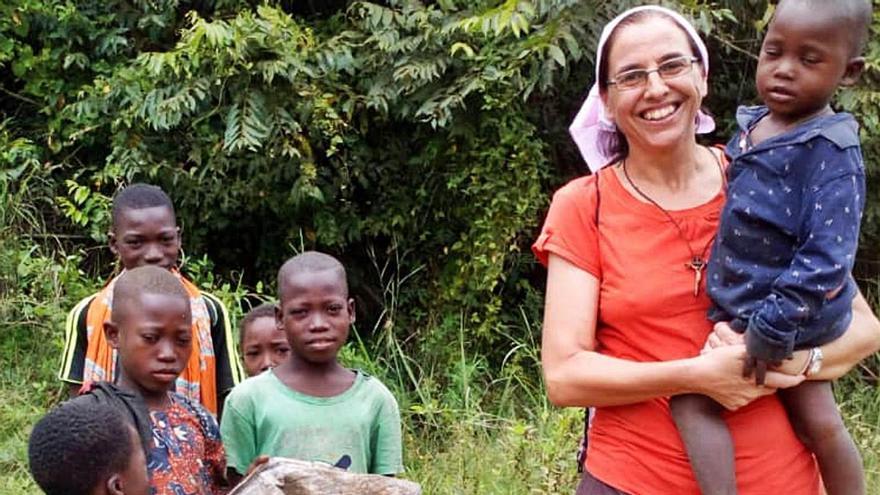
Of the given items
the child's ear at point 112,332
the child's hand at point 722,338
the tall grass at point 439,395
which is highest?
the child's hand at point 722,338

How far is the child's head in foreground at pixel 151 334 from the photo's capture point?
9.93 ft

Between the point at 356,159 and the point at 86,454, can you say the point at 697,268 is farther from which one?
the point at 356,159

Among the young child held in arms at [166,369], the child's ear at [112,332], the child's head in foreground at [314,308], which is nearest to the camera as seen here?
the young child held in arms at [166,369]

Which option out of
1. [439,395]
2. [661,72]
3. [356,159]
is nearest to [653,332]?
[661,72]

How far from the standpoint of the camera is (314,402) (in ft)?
10.6

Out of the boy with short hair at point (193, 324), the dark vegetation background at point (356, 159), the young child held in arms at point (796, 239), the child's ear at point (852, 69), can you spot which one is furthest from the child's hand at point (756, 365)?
the dark vegetation background at point (356, 159)

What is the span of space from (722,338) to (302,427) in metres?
1.31

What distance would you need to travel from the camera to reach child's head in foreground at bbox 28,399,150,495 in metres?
2.40

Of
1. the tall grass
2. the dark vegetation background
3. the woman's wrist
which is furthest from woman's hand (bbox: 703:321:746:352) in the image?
the dark vegetation background

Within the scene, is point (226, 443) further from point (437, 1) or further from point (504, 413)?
point (437, 1)

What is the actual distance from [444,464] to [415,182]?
84.1 inches

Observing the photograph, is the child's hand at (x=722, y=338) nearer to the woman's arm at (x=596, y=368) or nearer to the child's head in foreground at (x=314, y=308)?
the woman's arm at (x=596, y=368)

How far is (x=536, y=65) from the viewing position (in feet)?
19.3

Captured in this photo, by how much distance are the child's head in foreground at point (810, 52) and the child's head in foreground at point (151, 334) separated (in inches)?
61.4
